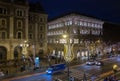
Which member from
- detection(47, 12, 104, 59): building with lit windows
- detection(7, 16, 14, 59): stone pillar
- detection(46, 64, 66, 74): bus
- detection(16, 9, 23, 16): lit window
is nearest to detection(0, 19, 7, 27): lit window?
detection(7, 16, 14, 59): stone pillar

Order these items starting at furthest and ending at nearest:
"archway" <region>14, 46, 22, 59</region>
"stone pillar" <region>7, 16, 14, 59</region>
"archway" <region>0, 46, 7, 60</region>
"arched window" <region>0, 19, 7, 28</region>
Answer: "archway" <region>14, 46, 22, 59</region>, "stone pillar" <region>7, 16, 14, 59</region>, "archway" <region>0, 46, 7, 60</region>, "arched window" <region>0, 19, 7, 28</region>

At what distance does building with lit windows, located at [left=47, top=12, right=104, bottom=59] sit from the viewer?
62156 millimetres

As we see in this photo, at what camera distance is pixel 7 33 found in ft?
160

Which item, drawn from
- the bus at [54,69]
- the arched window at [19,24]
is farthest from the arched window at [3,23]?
the bus at [54,69]

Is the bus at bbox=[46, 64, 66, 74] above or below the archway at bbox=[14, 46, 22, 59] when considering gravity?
below

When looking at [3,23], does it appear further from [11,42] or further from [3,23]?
[11,42]

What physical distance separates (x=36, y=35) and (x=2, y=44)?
52.5ft

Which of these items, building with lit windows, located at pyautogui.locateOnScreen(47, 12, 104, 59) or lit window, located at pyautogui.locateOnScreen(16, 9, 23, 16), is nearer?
lit window, located at pyautogui.locateOnScreen(16, 9, 23, 16)

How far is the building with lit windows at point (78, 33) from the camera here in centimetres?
6216

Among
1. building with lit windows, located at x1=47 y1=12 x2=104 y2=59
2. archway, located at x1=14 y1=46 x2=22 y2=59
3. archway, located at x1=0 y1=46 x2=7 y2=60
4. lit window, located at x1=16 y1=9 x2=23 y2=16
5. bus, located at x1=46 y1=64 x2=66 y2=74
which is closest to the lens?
bus, located at x1=46 y1=64 x2=66 y2=74

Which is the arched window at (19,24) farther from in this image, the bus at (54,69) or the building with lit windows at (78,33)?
the bus at (54,69)

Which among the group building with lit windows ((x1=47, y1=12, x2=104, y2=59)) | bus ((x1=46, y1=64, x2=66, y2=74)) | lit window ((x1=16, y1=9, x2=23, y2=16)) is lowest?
bus ((x1=46, y1=64, x2=66, y2=74))

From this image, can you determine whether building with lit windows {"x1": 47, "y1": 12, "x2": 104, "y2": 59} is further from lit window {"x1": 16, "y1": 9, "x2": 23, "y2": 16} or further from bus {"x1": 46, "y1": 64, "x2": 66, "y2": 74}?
bus {"x1": 46, "y1": 64, "x2": 66, "y2": 74}

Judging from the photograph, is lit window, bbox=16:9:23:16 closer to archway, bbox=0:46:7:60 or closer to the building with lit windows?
archway, bbox=0:46:7:60
